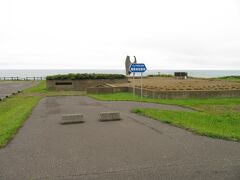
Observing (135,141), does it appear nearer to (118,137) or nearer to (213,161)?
(118,137)

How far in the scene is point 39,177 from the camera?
16.7ft

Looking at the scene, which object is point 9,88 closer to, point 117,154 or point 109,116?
point 109,116

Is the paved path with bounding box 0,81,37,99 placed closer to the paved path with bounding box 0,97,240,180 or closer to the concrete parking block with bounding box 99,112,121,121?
the concrete parking block with bounding box 99,112,121,121

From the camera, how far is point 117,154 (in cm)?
645

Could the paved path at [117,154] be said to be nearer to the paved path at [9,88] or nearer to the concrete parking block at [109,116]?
the concrete parking block at [109,116]

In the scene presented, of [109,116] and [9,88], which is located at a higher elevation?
[9,88]

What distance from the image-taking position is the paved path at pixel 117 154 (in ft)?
17.3

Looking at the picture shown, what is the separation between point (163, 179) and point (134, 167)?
79 cm

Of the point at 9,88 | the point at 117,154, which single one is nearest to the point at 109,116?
the point at 117,154

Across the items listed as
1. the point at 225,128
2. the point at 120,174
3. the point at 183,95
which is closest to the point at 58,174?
the point at 120,174
